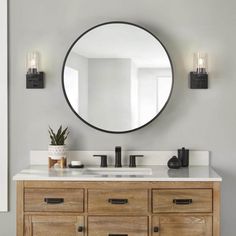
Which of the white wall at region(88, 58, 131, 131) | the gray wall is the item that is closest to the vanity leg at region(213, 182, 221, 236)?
the gray wall

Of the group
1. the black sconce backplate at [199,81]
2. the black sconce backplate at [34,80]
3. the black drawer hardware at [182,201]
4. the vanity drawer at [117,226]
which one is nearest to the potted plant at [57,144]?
the black sconce backplate at [34,80]

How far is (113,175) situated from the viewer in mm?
2900

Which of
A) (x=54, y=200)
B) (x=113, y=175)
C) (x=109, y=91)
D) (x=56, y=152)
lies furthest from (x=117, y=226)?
(x=109, y=91)

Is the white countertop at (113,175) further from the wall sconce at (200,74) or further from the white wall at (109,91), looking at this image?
the wall sconce at (200,74)

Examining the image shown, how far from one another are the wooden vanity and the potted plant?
1.17ft

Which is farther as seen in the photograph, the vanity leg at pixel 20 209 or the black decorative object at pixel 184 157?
the black decorative object at pixel 184 157

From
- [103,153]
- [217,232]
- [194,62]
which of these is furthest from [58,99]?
[217,232]

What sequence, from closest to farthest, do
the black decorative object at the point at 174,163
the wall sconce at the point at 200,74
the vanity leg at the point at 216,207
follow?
the vanity leg at the point at 216,207 → the black decorative object at the point at 174,163 → the wall sconce at the point at 200,74

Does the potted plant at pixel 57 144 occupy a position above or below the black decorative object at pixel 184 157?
above

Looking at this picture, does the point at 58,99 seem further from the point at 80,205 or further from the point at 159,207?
the point at 159,207

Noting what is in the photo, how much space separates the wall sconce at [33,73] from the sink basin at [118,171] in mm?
706

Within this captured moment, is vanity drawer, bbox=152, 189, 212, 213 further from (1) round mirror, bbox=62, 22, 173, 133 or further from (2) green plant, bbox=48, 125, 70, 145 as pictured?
(2) green plant, bbox=48, 125, 70, 145

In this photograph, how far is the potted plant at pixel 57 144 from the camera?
315cm

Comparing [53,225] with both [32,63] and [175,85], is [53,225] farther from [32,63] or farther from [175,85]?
[175,85]
